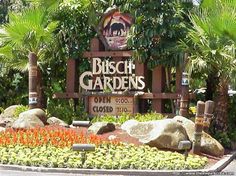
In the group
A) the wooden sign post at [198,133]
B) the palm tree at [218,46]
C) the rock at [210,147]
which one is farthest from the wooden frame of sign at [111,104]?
the wooden sign post at [198,133]

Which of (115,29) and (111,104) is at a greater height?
(115,29)

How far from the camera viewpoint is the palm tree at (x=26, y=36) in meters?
18.8

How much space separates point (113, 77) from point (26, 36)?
10.7 ft

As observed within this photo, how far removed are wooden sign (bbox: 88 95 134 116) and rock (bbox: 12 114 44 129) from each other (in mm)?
2642

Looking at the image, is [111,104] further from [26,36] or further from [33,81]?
[26,36]

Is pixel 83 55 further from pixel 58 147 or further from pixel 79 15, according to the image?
pixel 58 147

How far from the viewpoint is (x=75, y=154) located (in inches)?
484

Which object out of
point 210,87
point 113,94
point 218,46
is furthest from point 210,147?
point 113,94

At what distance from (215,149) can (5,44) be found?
30.2 ft

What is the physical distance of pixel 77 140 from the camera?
13.9 meters

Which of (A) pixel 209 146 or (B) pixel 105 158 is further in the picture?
(A) pixel 209 146

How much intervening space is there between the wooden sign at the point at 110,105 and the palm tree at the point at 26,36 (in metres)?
2.16

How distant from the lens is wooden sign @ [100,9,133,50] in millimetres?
18594

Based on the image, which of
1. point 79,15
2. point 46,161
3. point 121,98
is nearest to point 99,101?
point 121,98
